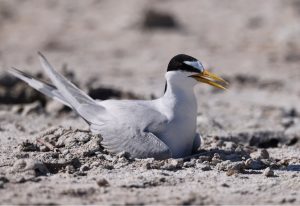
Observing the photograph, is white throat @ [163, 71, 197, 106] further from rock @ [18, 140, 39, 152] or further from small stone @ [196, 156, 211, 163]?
rock @ [18, 140, 39, 152]

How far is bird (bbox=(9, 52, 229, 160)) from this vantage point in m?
6.25

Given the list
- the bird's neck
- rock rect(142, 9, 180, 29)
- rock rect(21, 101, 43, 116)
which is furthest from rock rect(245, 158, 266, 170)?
rock rect(142, 9, 180, 29)

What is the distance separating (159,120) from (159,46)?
724 centimetres

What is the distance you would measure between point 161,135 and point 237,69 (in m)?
5.84

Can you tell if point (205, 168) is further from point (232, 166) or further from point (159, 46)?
point (159, 46)

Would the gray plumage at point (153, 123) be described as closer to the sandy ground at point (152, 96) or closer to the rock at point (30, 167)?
the sandy ground at point (152, 96)

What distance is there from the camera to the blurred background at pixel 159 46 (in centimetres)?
1001

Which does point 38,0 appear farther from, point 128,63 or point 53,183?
point 53,183

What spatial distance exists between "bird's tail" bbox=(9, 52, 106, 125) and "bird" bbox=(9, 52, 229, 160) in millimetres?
11

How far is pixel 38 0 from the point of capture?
643 inches

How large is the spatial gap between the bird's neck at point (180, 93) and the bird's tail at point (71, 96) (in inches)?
21.7

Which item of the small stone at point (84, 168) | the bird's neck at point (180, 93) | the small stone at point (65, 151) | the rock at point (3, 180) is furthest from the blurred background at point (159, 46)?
the rock at point (3, 180)

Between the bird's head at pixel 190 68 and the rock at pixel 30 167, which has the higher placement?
the bird's head at pixel 190 68

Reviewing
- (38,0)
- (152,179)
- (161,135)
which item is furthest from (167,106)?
(38,0)
